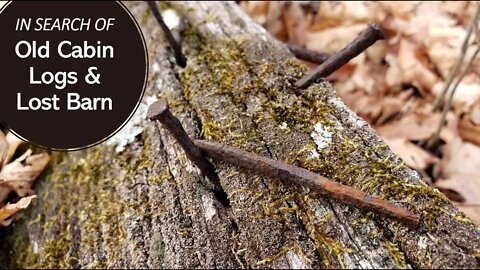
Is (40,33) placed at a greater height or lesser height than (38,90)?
greater

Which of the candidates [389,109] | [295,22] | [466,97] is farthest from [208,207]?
[295,22]

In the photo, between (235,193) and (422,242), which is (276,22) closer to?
(235,193)

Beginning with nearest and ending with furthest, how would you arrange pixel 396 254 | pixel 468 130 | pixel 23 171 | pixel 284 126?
pixel 396 254, pixel 284 126, pixel 23 171, pixel 468 130

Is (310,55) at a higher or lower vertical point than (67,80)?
lower

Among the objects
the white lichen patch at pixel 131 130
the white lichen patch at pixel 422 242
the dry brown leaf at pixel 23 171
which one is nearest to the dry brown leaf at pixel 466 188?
the white lichen patch at pixel 422 242

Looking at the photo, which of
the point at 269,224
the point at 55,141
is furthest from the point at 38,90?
the point at 269,224

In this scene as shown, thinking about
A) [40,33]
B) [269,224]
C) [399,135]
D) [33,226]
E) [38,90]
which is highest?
[40,33]

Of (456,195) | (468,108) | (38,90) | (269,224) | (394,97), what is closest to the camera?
(269,224)

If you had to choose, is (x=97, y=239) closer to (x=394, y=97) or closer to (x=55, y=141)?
(x=55, y=141)
